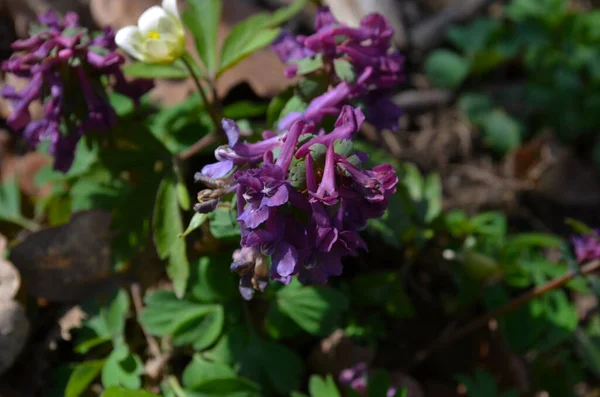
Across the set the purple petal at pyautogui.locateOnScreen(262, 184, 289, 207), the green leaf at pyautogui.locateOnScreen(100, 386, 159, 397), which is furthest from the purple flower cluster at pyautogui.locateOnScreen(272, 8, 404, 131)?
the green leaf at pyautogui.locateOnScreen(100, 386, 159, 397)

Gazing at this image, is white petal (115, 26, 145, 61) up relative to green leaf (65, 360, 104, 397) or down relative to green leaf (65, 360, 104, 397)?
up

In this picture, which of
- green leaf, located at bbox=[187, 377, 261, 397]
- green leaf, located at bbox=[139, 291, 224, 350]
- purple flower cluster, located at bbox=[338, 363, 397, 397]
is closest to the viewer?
green leaf, located at bbox=[187, 377, 261, 397]

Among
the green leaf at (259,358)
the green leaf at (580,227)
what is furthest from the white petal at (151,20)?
the green leaf at (580,227)

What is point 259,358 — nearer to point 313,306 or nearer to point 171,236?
point 313,306

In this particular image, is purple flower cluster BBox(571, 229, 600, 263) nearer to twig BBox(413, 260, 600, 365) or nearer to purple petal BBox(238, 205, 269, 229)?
twig BBox(413, 260, 600, 365)

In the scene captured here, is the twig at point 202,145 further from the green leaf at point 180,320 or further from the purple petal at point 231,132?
the purple petal at point 231,132

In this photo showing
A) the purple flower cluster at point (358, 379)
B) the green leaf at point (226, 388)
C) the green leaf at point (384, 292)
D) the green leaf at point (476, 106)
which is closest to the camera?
the green leaf at point (226, 388)

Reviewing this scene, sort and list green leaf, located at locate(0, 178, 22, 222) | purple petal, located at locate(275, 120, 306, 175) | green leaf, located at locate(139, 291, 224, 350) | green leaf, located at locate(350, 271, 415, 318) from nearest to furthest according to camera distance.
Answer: purple petal, located at locate(275, 120, 306, 175) < green leaf, located at locate(139, 291, 224, 350) < green leaf, located at locate(350, 271, 415, 318) < green leaf, located at locate(0, 178, 22, 222)
